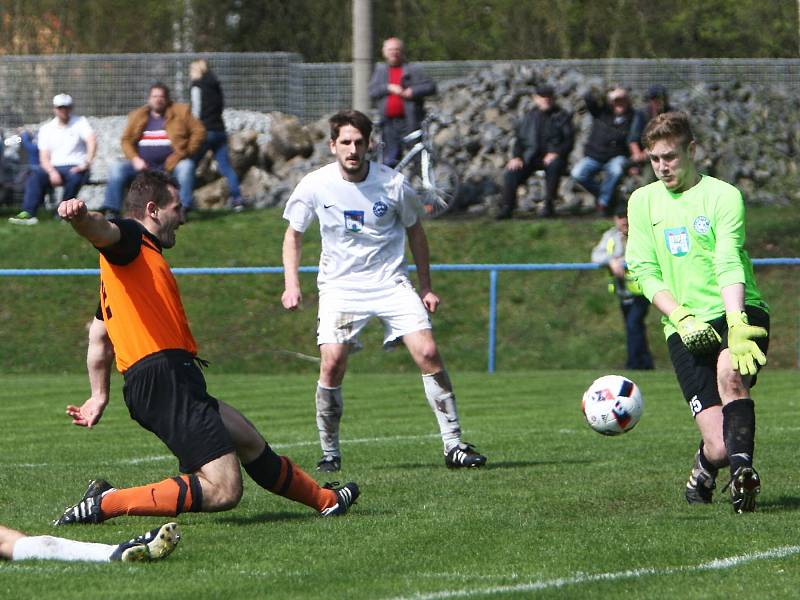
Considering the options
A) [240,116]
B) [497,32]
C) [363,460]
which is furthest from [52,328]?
[497,32]

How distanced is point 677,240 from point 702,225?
0.15 meters

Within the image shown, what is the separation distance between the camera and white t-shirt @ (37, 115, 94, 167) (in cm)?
2119

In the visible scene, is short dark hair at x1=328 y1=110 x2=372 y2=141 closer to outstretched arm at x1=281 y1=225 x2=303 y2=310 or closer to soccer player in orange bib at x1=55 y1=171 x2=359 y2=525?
outstretched arm at x1=281 y1=225 x2=303 y2=310

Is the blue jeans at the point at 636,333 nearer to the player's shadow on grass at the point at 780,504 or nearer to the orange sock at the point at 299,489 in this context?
the player's shadow on grass at the point at 780,504

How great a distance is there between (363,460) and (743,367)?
344cm

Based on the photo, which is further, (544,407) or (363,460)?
(544,407)

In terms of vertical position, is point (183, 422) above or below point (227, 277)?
above

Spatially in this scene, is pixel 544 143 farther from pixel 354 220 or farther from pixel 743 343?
pixel 743 343

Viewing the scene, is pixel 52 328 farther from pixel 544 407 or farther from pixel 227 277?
pixel 544 407

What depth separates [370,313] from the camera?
31.3 feet

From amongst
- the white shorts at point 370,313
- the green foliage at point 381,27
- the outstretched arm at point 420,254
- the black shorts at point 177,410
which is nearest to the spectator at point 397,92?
the green foliage at point 381,27

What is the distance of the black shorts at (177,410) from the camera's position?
6.91m

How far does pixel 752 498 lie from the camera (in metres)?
7.24

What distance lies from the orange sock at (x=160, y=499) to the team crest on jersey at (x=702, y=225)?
2656 mm
